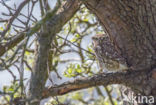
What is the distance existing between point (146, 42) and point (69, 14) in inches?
23.1

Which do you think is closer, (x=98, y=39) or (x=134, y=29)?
(x=134, y=29)

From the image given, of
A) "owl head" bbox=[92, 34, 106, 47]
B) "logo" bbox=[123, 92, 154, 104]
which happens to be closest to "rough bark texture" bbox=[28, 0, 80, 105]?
"logo" bbox=[123, 92, 154, 104]

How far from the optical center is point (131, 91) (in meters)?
1.96

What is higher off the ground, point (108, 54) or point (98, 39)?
point (98, 39)

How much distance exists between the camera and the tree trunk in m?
1.83

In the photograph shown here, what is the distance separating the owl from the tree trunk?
7 centimetres

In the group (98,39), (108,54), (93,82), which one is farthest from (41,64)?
(98,39)

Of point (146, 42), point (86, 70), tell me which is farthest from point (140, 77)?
point (86, 70)

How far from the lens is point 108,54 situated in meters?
2.22

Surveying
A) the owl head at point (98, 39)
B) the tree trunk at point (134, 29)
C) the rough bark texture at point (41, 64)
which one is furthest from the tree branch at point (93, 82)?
the owl head at point (98, 39)

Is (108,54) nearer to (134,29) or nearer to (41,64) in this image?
(134,29)

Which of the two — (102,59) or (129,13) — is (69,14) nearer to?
(129,13)

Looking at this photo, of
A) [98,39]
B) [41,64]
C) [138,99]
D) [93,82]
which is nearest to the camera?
[41,64]

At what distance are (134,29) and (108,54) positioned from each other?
40cm
